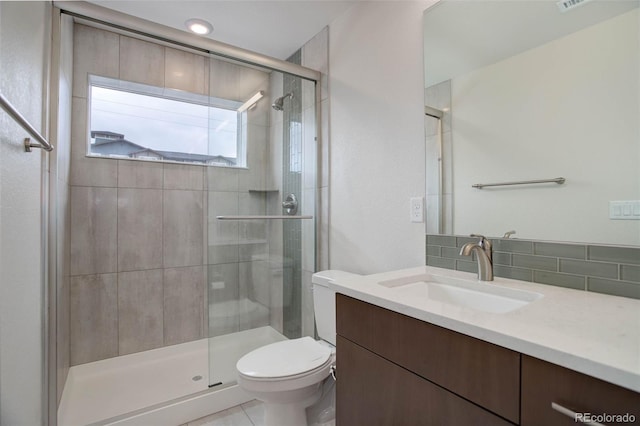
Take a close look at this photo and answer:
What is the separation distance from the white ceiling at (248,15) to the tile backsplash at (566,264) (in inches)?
65.4

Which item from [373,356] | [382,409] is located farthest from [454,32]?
[382,409]

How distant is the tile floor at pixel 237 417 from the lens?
1.67 meters

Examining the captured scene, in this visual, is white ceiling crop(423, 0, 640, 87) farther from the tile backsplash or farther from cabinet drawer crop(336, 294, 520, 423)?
cabinet drawer crop(336, 294, 520, 423)

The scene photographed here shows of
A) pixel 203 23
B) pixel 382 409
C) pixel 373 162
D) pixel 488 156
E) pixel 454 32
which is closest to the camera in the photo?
pixel 382 409

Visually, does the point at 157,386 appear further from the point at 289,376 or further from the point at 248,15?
the point at 248,15

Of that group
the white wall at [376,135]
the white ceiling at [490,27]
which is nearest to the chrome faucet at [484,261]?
the white wall at [376,135]

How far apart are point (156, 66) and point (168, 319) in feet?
6.58

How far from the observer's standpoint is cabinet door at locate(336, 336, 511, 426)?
2.20 ft

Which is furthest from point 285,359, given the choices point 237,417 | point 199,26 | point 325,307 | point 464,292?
point 199,26

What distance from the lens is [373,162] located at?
1705 millimetres

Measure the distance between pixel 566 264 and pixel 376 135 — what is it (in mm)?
1052

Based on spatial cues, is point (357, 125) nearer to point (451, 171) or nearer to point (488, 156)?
point (451, 171)

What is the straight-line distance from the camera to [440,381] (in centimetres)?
70

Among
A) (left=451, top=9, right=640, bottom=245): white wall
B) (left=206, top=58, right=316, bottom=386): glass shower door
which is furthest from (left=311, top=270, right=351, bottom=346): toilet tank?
(left=451, top=9, right=640, bottom=245): white wall
